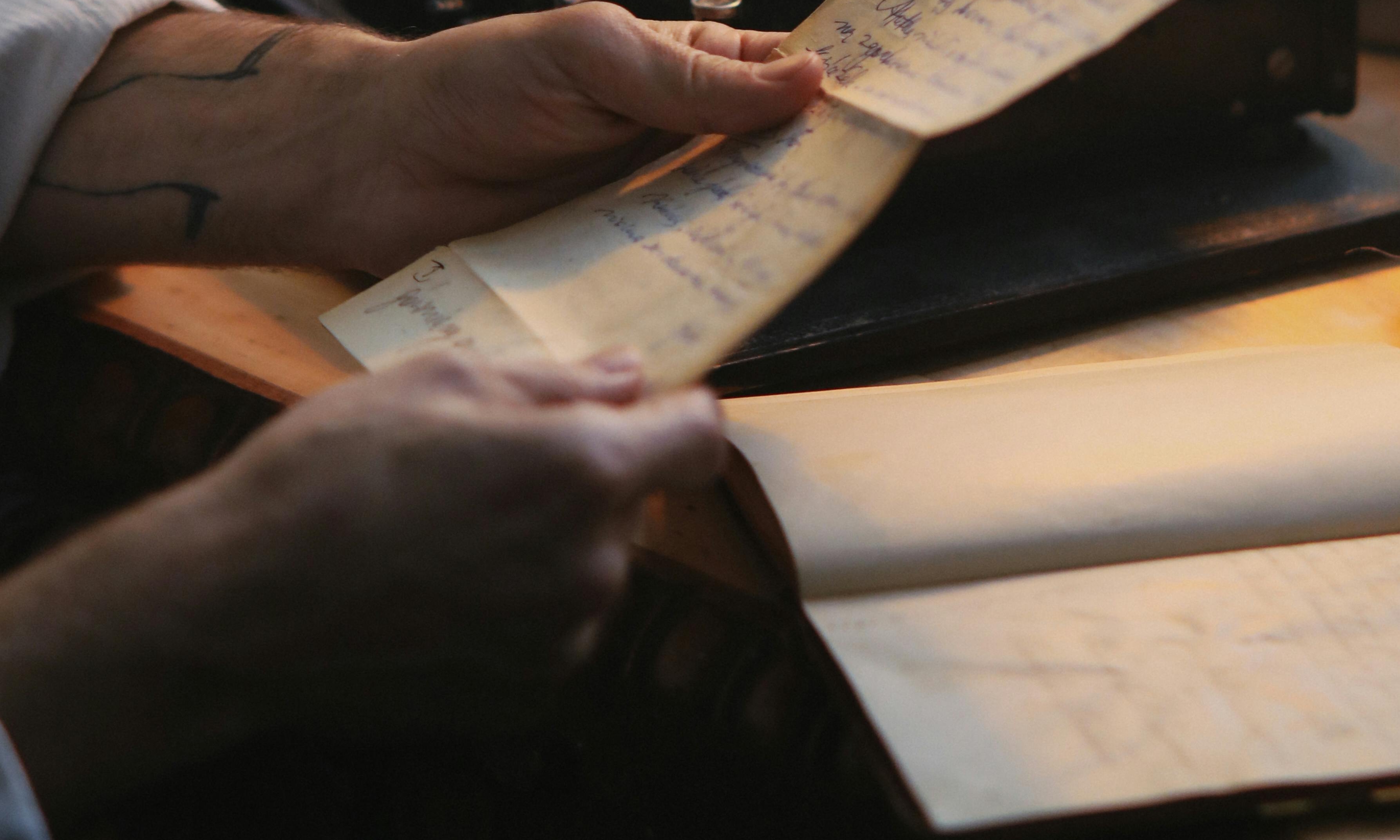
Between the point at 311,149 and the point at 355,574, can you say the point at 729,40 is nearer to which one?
the point at 311,149

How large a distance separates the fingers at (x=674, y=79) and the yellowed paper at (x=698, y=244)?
0.02 meters

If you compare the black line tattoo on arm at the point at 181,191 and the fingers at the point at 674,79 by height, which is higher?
the fingers at the point at 674,79

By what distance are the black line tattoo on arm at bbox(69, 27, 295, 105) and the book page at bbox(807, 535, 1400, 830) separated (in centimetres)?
67

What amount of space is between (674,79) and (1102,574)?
0.39 metres

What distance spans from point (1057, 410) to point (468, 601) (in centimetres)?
33

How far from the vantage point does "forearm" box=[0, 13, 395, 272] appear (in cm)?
73

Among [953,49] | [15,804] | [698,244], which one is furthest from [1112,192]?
[15,804]

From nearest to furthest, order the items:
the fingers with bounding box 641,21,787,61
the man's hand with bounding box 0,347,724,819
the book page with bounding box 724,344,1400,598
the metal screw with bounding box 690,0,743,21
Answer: the man's hand with bounding box 0,347,724,819 → the book page with bounding box 724,344,1400,598 → the fingers with bounding box 641,21,787,61 → the metal screw with bounding box 690,0,743,21

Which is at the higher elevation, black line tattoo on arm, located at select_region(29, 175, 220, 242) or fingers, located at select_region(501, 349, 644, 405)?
fingers, located at select_region(501, 349, 644, 405)

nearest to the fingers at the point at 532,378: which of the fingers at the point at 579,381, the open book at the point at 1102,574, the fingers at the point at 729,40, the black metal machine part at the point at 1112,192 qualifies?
the fingers at the point at 579,381

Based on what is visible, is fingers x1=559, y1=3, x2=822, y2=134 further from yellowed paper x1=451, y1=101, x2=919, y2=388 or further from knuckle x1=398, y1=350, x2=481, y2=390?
knuckle x1=398, y1=350, x2=481, y2=390

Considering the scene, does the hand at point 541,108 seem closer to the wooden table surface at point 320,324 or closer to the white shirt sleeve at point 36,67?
the wooden table surface at point 320,324

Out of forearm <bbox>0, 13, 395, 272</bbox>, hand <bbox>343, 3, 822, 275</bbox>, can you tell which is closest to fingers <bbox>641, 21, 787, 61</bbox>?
hand <bbox>343, 3, 822, 275</bbox>

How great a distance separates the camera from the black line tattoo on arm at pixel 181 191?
735mm
